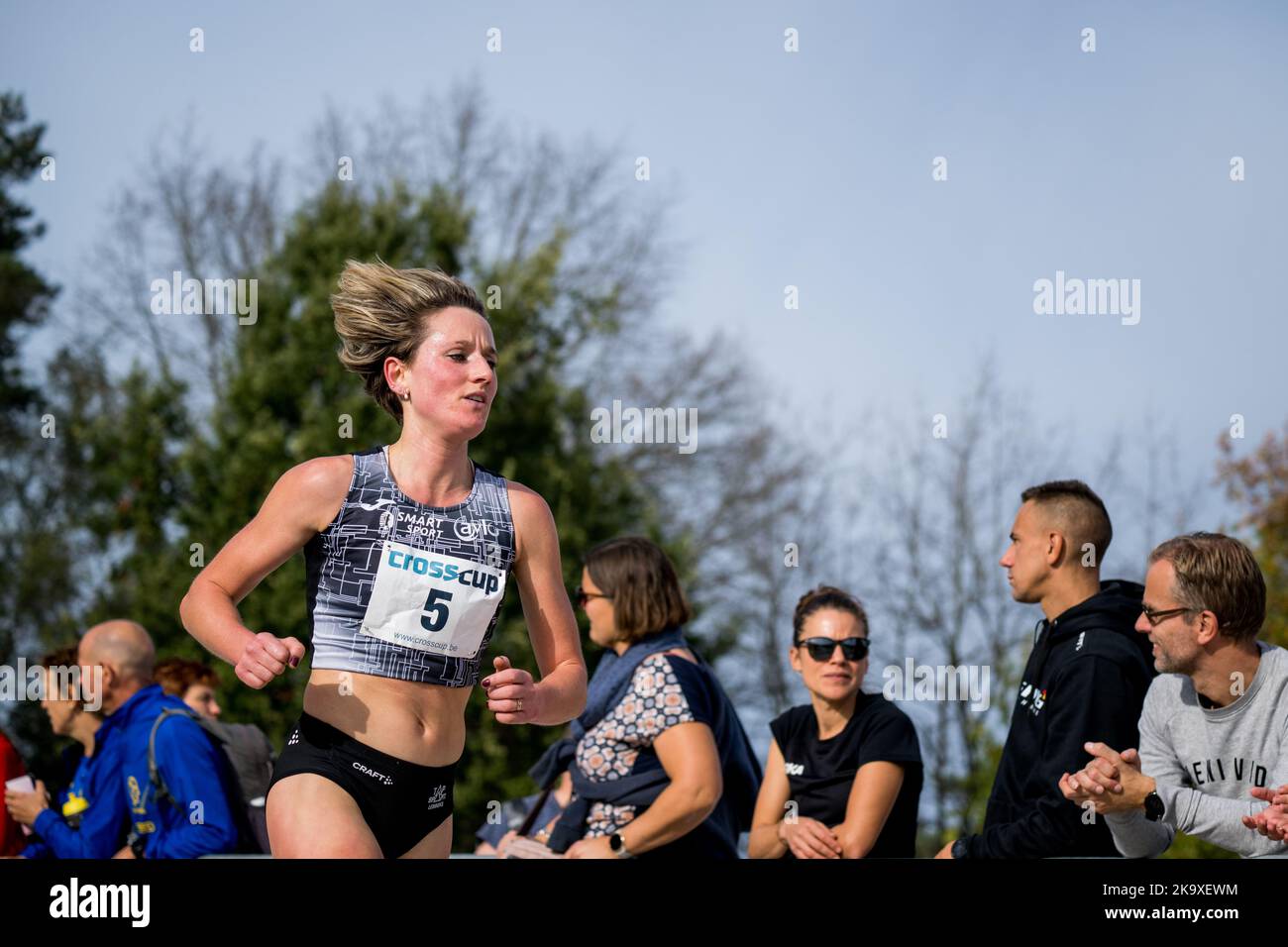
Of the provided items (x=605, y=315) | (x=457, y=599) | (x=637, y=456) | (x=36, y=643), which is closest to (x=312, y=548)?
(x=457, y=599)

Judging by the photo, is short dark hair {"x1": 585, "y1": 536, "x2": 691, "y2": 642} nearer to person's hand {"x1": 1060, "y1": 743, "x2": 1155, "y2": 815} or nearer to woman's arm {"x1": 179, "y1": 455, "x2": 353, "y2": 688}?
person's hand {"x1": 1060, "y1": 743, "x2": 1155, "y2": 815}

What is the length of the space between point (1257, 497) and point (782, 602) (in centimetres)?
742

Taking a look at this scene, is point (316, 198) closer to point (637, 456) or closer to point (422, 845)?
point (637, 456)

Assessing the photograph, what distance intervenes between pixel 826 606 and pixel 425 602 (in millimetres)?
2296

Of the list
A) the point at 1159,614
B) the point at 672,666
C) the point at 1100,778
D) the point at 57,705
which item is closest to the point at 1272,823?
the point at 1100,778

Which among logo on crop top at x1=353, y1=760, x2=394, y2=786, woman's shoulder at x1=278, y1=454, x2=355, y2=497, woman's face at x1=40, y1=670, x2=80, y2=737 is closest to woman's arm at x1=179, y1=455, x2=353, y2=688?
woman's shoulder at x1=278, y1=454, x2=355, y2=497

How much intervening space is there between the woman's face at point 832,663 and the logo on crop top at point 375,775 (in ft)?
7.00

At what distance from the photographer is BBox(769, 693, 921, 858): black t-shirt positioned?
5.08 m

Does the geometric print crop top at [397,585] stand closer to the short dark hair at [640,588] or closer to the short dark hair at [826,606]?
the short dark hair at [640,588]

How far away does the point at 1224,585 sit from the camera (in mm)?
4156

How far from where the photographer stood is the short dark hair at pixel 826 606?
539cm

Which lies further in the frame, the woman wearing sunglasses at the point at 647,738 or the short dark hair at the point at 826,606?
the short dark hair at the point at 826,606

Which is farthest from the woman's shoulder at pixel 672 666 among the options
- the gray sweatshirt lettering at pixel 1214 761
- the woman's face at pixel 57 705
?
the woman's face at pixel 57 705
